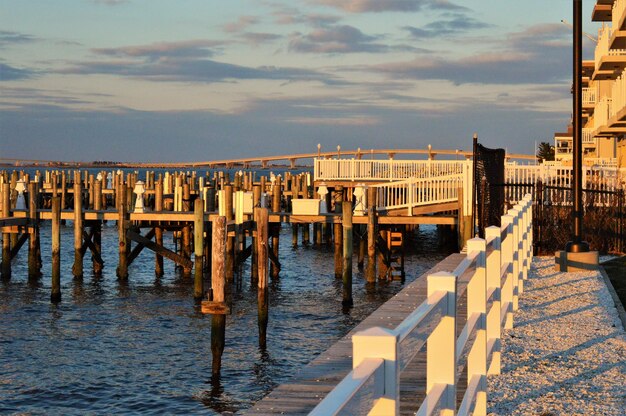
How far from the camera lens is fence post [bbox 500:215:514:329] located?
12.1 metres

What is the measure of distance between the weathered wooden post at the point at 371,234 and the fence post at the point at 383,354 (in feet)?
81.1

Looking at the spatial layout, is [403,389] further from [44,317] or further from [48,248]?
[48,248]

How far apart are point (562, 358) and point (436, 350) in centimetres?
608

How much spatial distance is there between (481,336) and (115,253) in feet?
127

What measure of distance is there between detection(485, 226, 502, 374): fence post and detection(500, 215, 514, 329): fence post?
1724 millimetres

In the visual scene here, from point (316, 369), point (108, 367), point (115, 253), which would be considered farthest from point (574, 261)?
point (115, 253)

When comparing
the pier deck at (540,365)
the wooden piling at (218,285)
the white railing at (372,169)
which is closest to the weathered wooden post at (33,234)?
the wooden piling at (218,285)

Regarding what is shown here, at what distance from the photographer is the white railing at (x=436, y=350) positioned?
340 centimetres

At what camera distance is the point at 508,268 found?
12.7 m

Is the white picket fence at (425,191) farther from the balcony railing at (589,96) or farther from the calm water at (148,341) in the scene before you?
the balcony railing at (589,96)

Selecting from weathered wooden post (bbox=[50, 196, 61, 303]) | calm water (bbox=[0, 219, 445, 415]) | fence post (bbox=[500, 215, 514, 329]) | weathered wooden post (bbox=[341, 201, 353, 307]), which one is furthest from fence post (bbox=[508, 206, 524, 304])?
weathered wooden post (bbox=[50, 196, 61, 303])

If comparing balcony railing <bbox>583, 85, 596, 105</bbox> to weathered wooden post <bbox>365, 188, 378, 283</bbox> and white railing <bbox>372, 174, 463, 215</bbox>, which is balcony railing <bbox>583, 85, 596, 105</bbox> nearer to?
white railing <bbox>372, 174, 463, 215</bbox>

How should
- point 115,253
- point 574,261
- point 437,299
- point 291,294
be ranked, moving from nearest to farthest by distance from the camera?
point 437,299 < point 574,261 < point 291,294 < point 115,253

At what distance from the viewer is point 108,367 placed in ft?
61.2
